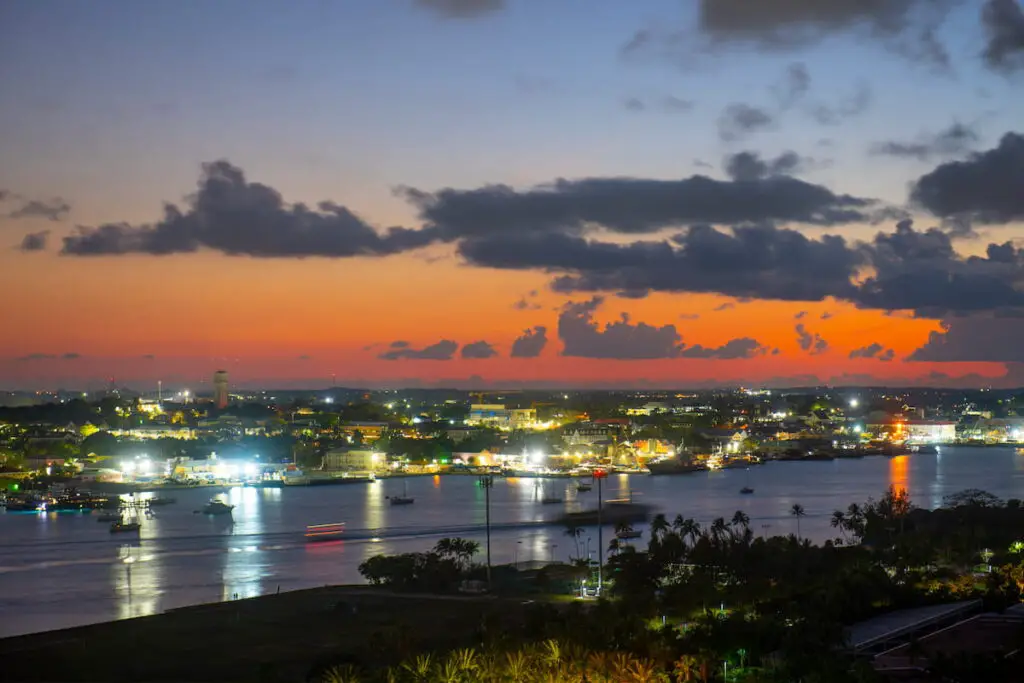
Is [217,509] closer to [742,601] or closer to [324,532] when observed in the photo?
[324,532]

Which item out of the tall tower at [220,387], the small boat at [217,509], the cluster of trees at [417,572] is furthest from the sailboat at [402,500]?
the tall tower at [220,387]

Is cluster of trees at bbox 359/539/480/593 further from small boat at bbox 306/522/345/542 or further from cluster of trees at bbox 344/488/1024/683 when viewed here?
small boat at bbox 306/522/345/542

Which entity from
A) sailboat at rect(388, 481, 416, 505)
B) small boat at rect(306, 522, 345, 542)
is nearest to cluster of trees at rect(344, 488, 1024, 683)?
small boat at rect(306, 522, 345, 542)

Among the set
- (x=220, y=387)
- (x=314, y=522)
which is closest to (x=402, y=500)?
(x=314, y=522)

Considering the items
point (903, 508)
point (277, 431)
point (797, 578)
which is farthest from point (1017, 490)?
point (277, 431)

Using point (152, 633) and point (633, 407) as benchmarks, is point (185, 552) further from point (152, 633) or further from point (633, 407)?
point (633, 407)
